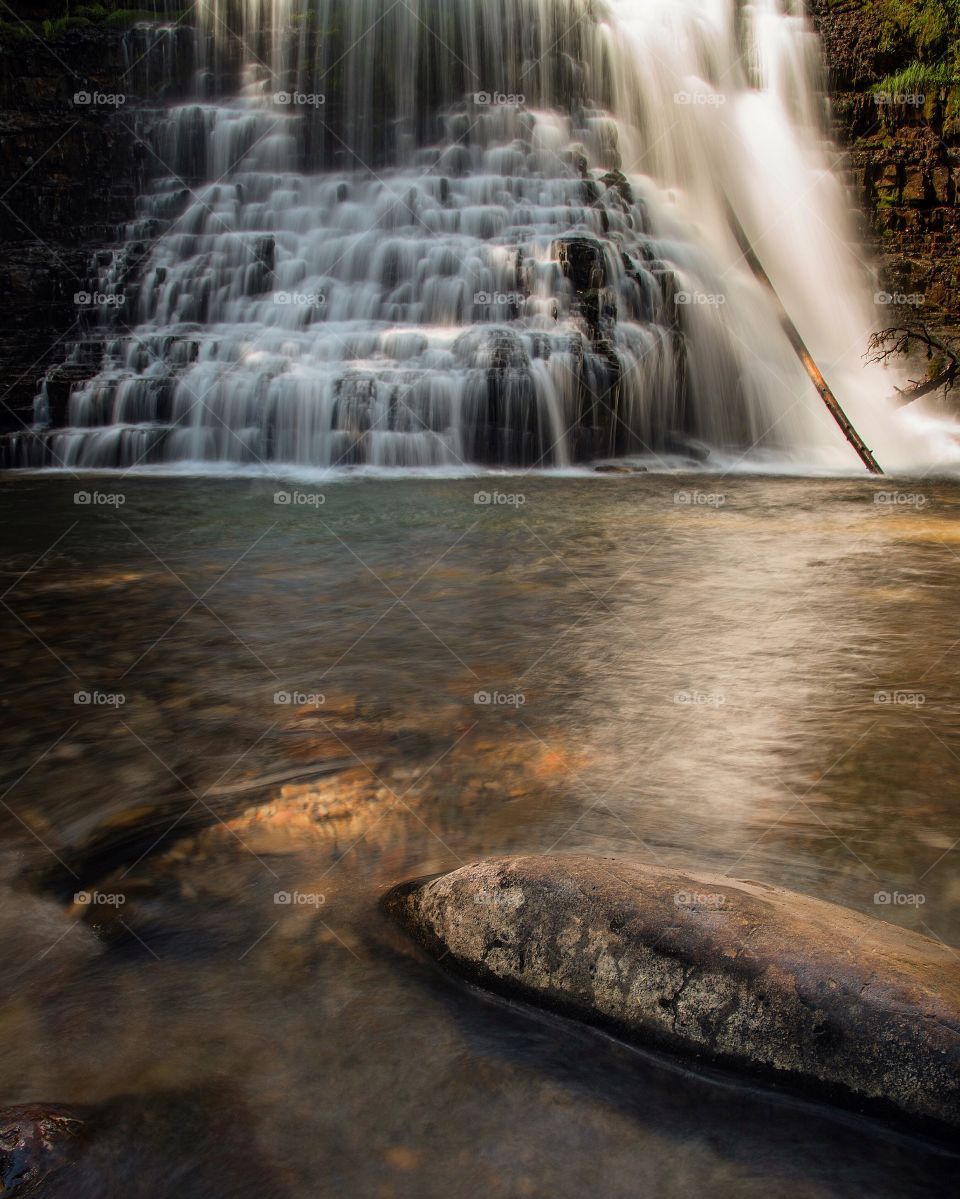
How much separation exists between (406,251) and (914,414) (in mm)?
8511

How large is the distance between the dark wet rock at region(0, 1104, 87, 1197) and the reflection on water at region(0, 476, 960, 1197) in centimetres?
11

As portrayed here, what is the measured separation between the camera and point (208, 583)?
6.63 m

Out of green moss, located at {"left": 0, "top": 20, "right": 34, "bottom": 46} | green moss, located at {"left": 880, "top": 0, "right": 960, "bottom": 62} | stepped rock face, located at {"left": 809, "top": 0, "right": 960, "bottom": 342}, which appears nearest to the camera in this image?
stepped rock face, located at {"left": 809, "top": 0, "right": 960, "bottom": 342}

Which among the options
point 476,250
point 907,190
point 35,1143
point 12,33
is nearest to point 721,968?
point 35,1143

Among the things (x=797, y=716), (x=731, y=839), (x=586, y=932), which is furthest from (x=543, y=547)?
(x=586, y=932)

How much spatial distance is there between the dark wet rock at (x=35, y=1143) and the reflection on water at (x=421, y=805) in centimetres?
11

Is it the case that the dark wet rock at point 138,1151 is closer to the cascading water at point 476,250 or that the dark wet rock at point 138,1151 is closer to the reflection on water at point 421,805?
the reflection on water at point 421,805

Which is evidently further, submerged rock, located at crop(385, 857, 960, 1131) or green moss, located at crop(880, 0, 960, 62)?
green moss, located at crop(880, 0, 960, 62)

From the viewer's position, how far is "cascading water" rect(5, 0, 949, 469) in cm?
1362

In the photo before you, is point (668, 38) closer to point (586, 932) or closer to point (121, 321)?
point (121, 321)

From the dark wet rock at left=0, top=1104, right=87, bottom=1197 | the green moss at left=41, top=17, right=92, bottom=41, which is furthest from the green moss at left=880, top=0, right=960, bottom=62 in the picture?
the dark wet rock at left=0, top=1104, right=87, bottom=1197

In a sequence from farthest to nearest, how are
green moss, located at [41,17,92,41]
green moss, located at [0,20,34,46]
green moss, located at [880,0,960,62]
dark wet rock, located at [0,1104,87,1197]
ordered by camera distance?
1. green moss, located at [41,17,92,41]
2. green moss, located at [0,20,34,46]
3. green moss, located at [880,0,960,62]
4. dark wet rock, located at [0,1104,87,1197]

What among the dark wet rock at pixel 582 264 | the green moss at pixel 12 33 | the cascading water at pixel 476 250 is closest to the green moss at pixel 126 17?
the cascading water at pixel 476 250

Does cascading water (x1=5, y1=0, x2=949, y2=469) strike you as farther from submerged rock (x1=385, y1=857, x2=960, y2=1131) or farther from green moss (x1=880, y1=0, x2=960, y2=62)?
submerged rock (x1=385, y1=857, x2=960, y2=1131)
